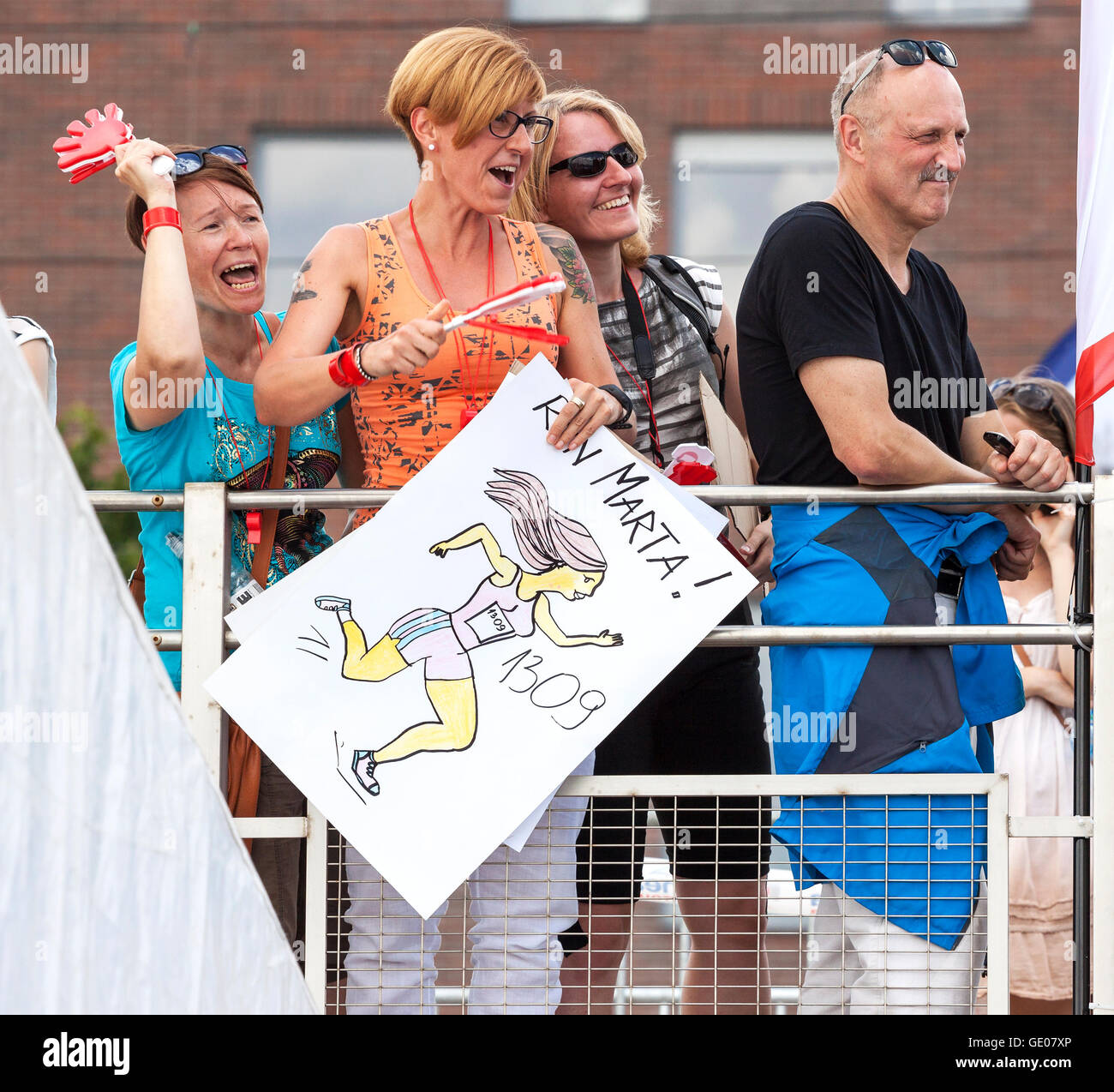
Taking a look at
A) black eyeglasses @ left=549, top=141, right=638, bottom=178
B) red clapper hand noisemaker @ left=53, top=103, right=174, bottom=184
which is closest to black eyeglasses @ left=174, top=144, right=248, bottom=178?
red clapper hand noisemaker @ left=53, top=103, right=174, bottom=184

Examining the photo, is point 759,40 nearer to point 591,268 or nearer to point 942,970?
point 591,268

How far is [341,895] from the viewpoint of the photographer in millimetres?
2984

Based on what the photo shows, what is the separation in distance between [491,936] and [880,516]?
3.75 feet

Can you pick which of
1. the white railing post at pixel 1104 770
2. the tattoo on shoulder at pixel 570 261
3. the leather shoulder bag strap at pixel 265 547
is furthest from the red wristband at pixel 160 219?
the white railing post at pixel 1104 770

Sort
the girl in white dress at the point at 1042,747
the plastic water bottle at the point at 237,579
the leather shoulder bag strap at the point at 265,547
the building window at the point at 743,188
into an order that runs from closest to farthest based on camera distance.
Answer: the plastic water bottle at the point at 237,579 → the leather shoulder bag strap at the point at 265,547 → the girl in white dress at the point at 1042,747 → the building window at the point at 743,188

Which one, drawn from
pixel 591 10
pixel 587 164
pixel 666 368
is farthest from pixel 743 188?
pixel 666 368

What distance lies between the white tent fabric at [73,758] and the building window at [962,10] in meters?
15.0

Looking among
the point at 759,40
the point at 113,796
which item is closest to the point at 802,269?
the point at 113,796

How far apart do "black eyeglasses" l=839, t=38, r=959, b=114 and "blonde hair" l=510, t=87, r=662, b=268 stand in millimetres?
660

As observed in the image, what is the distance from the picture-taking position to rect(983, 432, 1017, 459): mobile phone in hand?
297cm

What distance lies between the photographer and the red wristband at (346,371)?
2.92 m

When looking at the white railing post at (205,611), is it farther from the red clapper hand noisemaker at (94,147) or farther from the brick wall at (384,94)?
the brick wall at (384,94)

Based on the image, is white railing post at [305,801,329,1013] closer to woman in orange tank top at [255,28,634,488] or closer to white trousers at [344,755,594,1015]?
white trousers at [344,755,594,1015]
